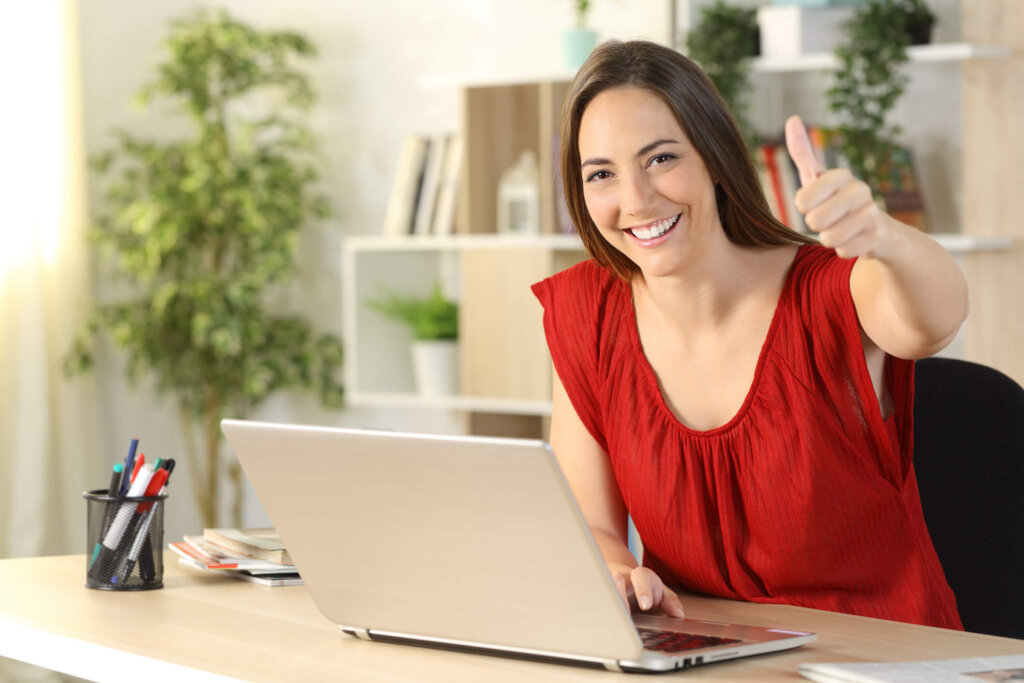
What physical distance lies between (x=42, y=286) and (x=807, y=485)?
277 centimetres

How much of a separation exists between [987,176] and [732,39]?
0.64 meters

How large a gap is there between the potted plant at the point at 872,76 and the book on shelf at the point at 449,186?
101 cm

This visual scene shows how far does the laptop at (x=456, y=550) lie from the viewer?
99cm

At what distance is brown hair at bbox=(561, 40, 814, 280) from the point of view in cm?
148

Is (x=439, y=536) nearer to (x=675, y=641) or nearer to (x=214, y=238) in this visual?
(x=675, y=641)

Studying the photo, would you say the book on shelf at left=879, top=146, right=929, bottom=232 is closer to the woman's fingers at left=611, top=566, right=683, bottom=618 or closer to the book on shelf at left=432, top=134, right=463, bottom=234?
the book on shelf at left=432, top=134, right=463, bottom=234

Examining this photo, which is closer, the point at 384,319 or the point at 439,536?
the point at 439,536

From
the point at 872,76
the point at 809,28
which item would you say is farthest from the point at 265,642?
the point at 809,28

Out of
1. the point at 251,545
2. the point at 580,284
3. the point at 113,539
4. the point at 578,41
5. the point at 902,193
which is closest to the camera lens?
the point at 113,539

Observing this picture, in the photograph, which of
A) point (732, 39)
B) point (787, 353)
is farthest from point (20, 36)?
point (787, 353)

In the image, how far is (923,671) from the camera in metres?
0.96

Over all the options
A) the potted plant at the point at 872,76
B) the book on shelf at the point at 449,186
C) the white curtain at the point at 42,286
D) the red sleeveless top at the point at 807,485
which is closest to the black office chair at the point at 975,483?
the red sleeveless top at the point at 807,485

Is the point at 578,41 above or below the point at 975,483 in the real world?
above

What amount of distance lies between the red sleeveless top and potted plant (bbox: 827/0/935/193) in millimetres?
1401
